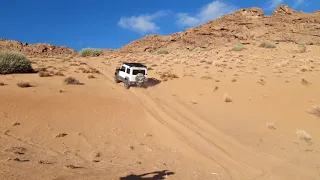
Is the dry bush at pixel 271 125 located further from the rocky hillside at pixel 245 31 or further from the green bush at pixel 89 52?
the green bush at pixel 89 52

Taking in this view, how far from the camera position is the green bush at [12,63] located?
22503 mm

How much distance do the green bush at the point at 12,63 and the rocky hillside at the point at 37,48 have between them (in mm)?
31553

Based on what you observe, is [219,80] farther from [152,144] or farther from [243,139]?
[152,144]

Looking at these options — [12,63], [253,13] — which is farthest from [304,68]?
[253,13]

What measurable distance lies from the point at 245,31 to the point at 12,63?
43128 mm

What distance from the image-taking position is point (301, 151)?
13.0 meters

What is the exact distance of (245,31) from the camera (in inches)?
2194

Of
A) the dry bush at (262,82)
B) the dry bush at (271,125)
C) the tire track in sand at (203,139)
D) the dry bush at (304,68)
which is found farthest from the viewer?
the dry bush at (304,68)

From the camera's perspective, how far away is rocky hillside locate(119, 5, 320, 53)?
2053 inches

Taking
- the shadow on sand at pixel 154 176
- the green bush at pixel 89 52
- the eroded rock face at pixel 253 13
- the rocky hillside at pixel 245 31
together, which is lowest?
the shadow on sand at pixel 154 176

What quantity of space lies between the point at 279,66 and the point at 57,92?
70.9 ft

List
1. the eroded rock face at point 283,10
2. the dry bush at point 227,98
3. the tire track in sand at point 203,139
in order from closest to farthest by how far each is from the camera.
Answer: the tire track in sand at point 203,139
the dry bush at point 227,98
the eroded rock face at point 283,10

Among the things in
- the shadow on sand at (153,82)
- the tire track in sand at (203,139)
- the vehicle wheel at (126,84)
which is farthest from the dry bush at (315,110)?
the vehicle wheel at (126,84)

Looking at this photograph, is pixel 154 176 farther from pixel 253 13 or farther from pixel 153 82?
pixel 253 13
